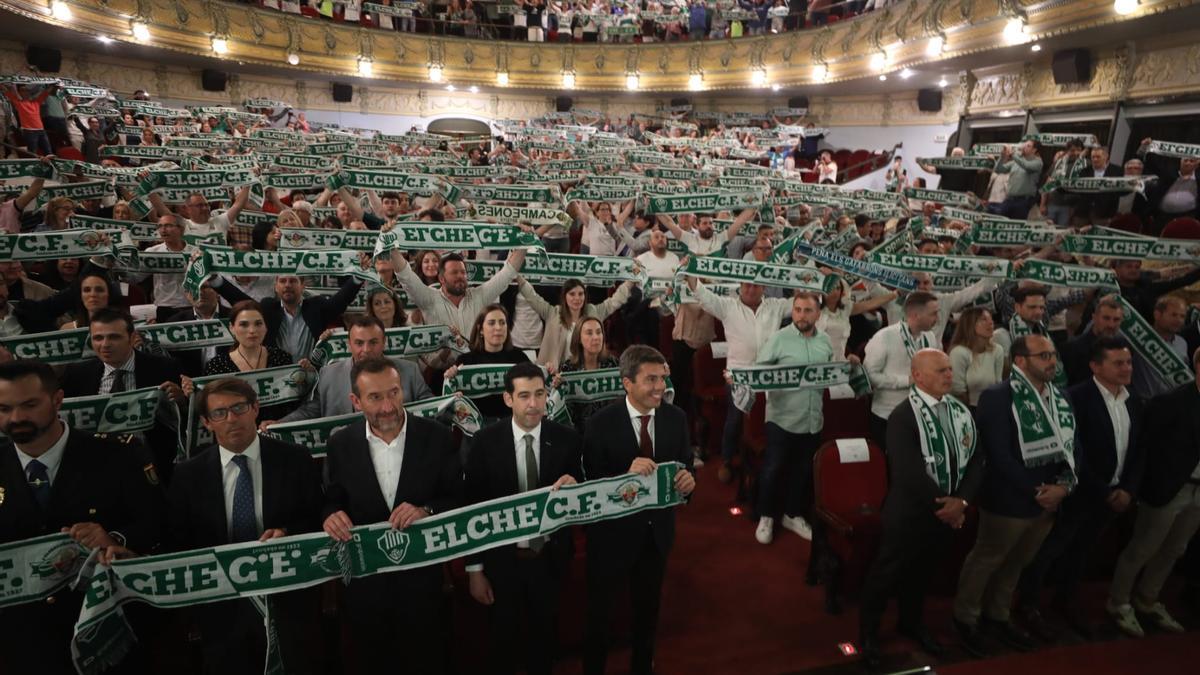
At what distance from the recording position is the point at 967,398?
390 centimetres

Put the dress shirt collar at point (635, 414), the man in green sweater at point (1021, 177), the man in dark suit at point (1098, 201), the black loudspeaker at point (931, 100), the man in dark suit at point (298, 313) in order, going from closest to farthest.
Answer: the dress shirt collar at point (635, 414)
the man in dark suit at point (298, 313)
the man in dark suit at point (1098, 201)
the man in green sweater at point (1021, 177)
the black loudspeaker at point (931, 100)

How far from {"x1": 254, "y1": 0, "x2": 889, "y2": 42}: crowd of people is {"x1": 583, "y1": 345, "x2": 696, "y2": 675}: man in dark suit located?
1863cm

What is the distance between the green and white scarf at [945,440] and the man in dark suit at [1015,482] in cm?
14

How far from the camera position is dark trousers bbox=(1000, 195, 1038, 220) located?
8930 millimetres

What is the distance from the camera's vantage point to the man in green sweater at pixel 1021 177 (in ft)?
27.9

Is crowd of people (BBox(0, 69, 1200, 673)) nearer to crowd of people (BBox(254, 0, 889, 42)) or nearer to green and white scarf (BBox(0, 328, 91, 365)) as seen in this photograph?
green and white scarf (BBox(0, 328, 91, 365))

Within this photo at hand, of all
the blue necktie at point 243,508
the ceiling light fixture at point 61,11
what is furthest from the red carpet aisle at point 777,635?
the ceiling light fixture at point 61,11

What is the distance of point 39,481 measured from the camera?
6.76ft

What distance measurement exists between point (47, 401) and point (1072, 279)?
5566 mm

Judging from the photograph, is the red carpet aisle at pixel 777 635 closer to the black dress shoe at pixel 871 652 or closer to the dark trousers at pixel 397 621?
the black dress shoe at pixel 871 652

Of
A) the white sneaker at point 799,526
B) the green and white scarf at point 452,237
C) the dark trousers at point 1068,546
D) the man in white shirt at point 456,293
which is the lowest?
the white sneaker at point 799,526

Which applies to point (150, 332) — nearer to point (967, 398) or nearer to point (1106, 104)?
point (967, 398)

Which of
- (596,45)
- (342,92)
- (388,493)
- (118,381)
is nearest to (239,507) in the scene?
(388,493)

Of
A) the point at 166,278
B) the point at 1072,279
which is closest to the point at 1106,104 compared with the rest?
the point at 1072,279
